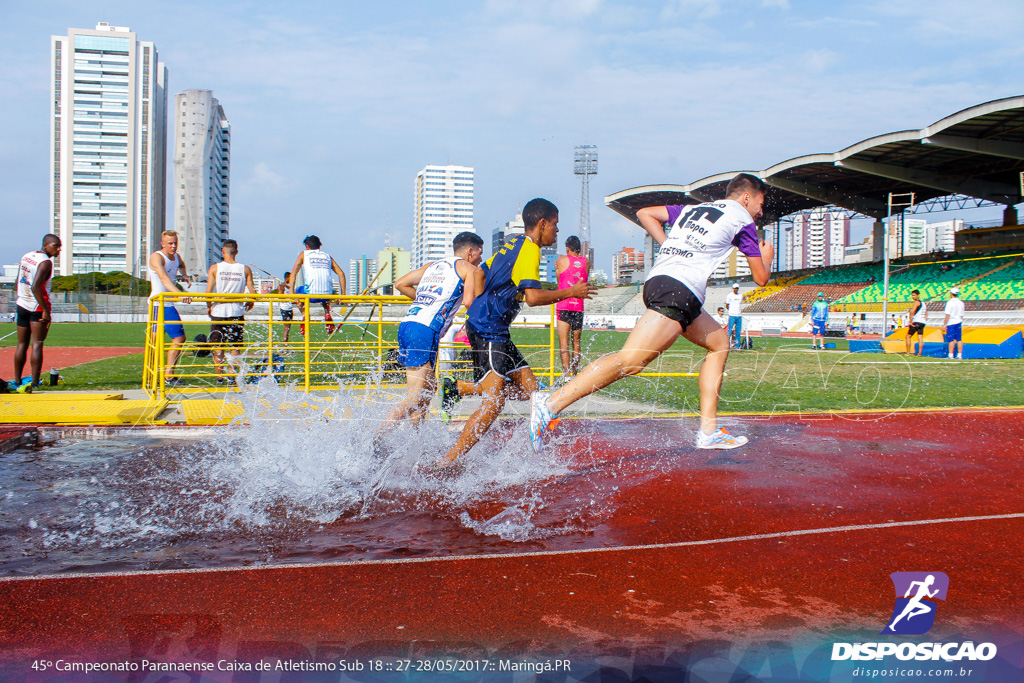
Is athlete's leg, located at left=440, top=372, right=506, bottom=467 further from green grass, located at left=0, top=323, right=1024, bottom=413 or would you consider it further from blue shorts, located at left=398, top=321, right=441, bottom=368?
green grass, located at left=0, top=323, right=1024, bottom=413

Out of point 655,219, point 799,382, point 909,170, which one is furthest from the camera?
point 909,170

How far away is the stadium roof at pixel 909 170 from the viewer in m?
33.7

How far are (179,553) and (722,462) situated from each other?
3.64 m

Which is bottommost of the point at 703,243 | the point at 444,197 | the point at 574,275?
the point at 703,243

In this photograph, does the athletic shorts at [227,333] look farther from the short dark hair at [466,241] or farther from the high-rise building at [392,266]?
the short dark hair at [466,241]

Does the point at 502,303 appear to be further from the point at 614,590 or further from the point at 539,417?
the point at 614,590

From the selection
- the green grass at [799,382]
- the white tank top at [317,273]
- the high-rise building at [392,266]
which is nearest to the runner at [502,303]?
the high-rise building at [392,266]

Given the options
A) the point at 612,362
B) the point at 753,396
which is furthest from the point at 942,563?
the point at 753,396

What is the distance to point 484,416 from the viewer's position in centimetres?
439

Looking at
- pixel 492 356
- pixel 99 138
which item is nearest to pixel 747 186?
pixel 492 356

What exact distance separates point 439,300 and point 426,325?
203mm

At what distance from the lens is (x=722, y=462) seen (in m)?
4.97

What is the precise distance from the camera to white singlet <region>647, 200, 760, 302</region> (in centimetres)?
452

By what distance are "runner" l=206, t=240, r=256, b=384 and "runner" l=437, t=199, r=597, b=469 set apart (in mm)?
5040
